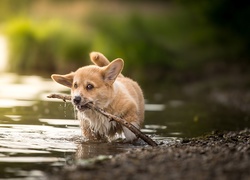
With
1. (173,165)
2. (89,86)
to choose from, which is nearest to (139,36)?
(89,86)

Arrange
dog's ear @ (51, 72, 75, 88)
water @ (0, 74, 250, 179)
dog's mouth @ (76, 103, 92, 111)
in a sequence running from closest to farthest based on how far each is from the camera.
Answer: water @ (0, 74, 250, 179) → dog's mouth @ (76, 103, 92, 111) → dog's ear @ (51, 72, 75, 88)

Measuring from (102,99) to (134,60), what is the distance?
15246mm

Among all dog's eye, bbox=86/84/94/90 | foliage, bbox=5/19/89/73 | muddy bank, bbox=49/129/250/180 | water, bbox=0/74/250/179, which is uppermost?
foliage, bbox=5/19/89/73

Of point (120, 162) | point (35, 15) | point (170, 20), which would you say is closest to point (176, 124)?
point (120, 162)

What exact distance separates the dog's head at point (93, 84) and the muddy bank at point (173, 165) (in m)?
1.37

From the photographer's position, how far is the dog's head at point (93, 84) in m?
9.51

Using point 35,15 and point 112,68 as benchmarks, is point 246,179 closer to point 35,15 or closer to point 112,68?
point 112,68

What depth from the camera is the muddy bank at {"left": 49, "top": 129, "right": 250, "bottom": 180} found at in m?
6.78

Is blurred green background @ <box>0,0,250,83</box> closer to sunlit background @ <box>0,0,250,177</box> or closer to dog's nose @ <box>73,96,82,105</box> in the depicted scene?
sunlit background @ <box>0,0,250,177</box>

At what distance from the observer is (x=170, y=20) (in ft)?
92.9

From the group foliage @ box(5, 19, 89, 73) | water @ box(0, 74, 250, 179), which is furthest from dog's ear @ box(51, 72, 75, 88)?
foliage @ box(5, 19, 89, 73)

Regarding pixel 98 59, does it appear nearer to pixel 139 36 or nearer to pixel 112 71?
pixel 112 71

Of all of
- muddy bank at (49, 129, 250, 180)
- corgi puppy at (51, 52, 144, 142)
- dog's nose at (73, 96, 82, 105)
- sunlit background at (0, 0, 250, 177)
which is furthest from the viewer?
sunlit background at (0, 0, 250, 177)

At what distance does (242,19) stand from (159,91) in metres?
3.87
